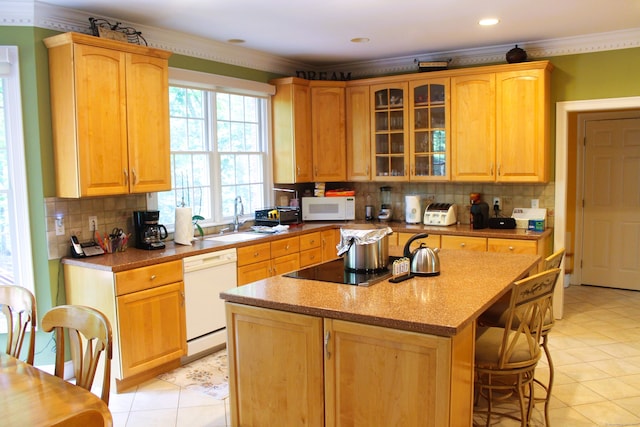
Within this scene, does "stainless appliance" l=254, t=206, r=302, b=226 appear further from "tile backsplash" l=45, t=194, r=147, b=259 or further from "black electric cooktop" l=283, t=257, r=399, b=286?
"black electric cooktop" l=283, t=257, r=399, b=286

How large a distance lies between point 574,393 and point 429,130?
279cm

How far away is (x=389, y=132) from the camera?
557cm

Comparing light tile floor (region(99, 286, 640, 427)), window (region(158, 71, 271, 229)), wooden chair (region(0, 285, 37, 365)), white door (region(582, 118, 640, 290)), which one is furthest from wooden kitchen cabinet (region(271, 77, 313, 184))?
wooden chair (region(0, 285, 37, 365))

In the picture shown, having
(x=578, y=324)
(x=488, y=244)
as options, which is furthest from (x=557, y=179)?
(x=578, y=324)

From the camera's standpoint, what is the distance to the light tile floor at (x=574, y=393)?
318cm

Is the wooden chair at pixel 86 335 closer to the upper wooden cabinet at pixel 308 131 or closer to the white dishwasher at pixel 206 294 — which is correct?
the white dishwasher at pixel 206 294

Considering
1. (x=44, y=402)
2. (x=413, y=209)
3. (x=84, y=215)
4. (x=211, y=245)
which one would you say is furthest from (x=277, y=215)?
(x=44, y=402)

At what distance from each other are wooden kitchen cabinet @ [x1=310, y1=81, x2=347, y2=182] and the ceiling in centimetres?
52

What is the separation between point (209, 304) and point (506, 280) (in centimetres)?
229

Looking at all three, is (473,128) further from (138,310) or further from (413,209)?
(138,310)

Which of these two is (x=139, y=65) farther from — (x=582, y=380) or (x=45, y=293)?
(x=582, y=380)

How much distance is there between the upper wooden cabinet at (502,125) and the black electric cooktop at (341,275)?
2241 millimetres

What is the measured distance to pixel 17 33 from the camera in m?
3.57

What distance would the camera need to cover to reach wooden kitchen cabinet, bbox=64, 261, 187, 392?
3504mm
